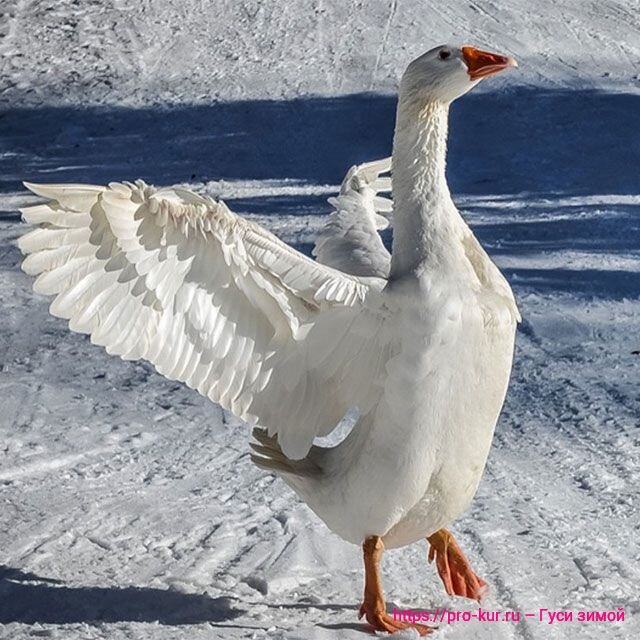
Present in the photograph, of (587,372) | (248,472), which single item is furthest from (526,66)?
(248,472)

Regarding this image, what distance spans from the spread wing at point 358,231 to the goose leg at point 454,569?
1094mm

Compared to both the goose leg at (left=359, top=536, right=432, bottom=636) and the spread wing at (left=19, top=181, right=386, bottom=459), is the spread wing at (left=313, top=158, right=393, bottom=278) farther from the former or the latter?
the goose leg at (left=359, top=536, right=432, bottom=636)

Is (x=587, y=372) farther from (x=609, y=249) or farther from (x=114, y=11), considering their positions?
(x=114, y=11)

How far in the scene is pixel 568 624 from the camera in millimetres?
5297

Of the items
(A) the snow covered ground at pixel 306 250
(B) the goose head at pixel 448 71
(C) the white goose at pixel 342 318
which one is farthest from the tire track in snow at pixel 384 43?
(C) the white goose at pixel 342 318

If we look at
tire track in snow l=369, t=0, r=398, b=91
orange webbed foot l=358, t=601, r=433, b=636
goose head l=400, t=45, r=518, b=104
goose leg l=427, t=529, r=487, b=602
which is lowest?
orange webbed foot l=358, t=601, r=433, b=636

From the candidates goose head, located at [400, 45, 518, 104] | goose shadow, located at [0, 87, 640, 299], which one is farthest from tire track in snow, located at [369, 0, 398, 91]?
goose head, located at [400, 45, 518, 104]

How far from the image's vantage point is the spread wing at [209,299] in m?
4.80

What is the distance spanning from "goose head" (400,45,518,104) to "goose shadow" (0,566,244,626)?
81.0 inches

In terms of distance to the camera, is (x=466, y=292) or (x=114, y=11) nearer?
(x=466, y=292)

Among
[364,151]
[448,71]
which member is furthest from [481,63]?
[364,151]

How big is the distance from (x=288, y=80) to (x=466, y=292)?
10.3 metres

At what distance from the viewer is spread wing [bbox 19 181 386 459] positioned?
4.80 metres

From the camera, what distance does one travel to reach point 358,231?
6285 millimetres
